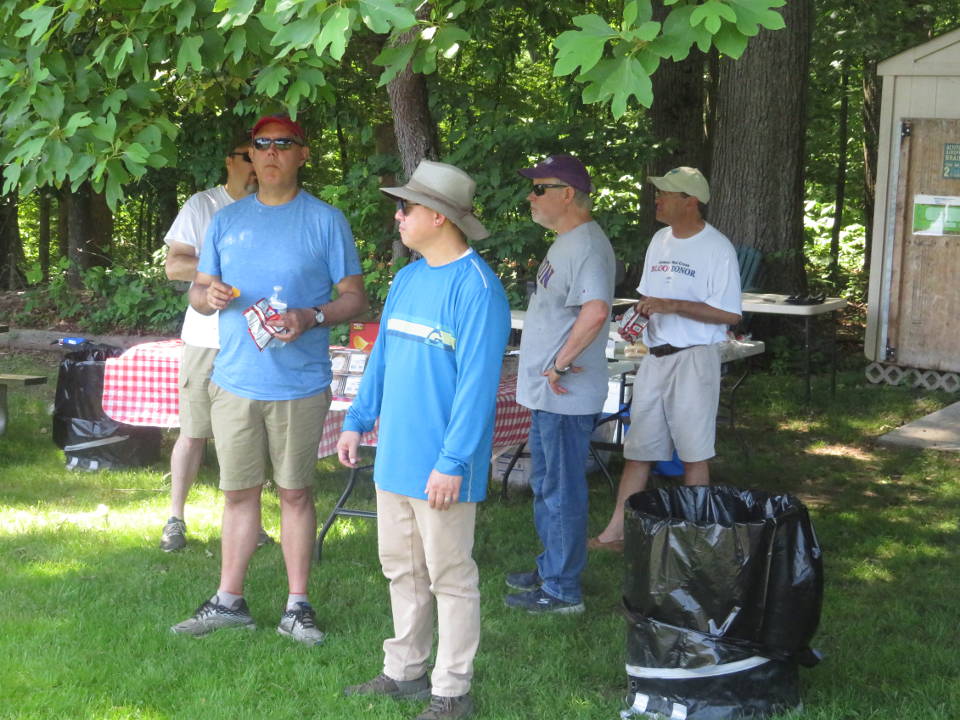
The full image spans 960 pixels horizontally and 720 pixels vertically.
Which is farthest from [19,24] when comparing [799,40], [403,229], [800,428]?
[799,40]

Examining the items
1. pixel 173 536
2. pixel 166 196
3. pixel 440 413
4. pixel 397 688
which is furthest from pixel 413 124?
pixel 166 196

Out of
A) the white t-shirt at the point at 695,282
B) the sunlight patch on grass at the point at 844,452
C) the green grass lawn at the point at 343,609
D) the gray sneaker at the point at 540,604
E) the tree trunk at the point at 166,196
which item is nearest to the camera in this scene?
the green grass lawn at the point at 343,609

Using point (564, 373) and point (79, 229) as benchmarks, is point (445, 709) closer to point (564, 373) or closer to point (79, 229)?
point (564, 373)

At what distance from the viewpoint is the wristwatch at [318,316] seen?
14.6 feet

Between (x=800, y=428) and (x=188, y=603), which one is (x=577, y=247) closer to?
(x=188, y=603)

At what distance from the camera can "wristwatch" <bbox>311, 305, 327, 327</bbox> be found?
4.46 metres

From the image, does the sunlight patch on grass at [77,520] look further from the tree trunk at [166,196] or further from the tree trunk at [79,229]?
the tree trunk at [79,229]

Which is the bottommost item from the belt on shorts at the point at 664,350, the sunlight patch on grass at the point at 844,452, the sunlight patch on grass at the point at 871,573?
the sunlight patch on grass at the point at 871,573

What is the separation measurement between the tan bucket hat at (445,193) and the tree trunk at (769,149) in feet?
26.0

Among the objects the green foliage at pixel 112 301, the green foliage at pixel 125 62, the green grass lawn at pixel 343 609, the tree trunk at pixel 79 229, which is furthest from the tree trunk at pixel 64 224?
the green foliage at pixel 125 62

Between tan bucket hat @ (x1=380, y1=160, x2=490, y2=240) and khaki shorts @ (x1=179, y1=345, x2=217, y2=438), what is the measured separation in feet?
6.29

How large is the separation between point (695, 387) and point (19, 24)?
3186 millimetres

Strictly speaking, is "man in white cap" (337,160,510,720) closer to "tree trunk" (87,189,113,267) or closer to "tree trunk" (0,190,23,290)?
"tree trunk" (87,189,113,267)

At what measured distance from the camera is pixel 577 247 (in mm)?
4945
